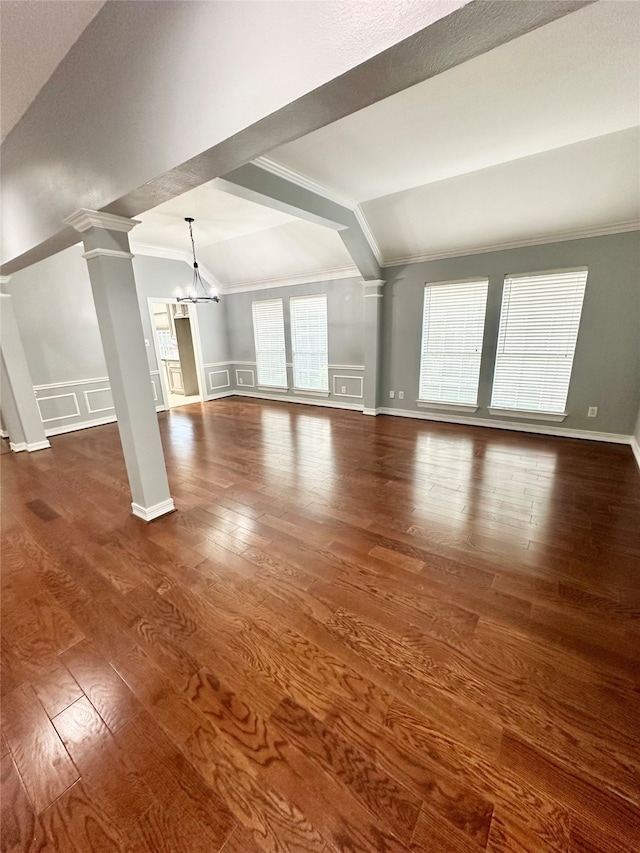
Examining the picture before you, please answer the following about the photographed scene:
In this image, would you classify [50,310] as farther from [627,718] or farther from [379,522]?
[627,718]

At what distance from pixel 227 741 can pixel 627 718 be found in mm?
1485

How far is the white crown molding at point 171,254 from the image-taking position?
566cm

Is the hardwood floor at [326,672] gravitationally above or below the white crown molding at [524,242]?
below

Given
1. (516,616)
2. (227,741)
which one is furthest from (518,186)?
(227,741)

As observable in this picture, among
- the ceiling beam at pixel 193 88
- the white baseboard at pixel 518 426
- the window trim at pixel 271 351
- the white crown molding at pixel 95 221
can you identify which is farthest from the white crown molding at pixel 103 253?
the window trim at pixel 271 351

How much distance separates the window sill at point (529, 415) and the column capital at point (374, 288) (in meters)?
2.42

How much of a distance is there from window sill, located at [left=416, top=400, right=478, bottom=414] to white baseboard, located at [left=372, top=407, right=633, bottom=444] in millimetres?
106

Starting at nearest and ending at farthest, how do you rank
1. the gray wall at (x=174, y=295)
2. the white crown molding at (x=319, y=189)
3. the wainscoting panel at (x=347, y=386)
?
the white crown molding at (x=319, y=189) < the gray wall at (x=174, y=295) < the wainscoting panel at (x=347, y=386)

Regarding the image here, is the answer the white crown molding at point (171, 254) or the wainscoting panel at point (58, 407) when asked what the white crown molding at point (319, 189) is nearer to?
the white crown molding at point (171, 254)

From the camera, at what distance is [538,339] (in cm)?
416

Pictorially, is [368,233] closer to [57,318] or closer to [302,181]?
[302,181]

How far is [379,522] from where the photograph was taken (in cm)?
250

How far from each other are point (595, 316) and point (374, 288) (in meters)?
2.82

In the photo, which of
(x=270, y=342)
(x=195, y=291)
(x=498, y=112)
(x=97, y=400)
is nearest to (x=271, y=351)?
(x=270, y=342)
